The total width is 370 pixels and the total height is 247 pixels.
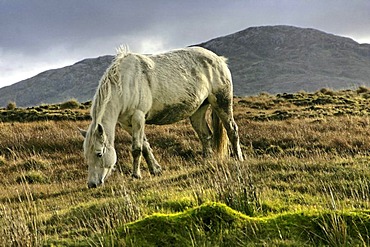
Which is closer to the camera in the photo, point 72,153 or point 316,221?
point 316,221

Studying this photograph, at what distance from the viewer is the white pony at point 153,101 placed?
866 centimetres

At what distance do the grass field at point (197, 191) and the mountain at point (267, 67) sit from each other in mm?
78927

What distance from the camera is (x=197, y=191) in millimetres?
5945

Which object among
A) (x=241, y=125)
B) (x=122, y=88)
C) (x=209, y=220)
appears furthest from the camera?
(x=241, y=125)

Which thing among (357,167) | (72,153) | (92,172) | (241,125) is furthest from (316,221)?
(241,125)

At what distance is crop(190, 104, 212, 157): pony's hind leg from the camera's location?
11664 mm

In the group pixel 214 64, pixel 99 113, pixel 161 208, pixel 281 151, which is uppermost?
pixel 214 64

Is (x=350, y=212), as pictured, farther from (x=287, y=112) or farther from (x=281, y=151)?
(x=287, y=112)

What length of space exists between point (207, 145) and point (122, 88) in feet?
11.6

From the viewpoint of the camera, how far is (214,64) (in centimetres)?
1120

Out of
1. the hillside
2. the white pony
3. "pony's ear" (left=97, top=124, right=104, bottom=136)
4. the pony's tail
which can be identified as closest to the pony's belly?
the white pony

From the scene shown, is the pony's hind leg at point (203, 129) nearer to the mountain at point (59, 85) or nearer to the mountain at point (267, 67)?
the mountain at point (267, 67)

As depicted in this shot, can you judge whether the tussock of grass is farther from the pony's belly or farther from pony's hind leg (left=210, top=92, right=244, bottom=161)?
pony's hind leg (left=210, top=92, right=244, bottom=161)

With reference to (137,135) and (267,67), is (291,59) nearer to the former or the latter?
(267,67)
